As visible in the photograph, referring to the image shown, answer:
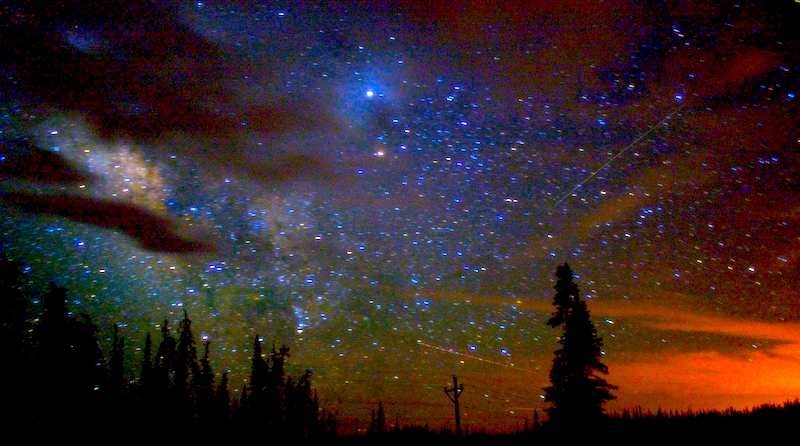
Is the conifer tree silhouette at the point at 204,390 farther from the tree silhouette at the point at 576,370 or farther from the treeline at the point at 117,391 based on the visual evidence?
the tree silhouette at the point at 576,370

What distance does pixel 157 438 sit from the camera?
58.9 m

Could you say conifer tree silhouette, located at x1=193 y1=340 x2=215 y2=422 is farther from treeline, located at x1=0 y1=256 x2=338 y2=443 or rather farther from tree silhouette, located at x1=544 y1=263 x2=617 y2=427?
tree silhouette, located at x1=544 y1=263 x2=617 y2=427

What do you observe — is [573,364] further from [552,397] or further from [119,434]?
[119,434]

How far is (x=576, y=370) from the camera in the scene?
3191 cm

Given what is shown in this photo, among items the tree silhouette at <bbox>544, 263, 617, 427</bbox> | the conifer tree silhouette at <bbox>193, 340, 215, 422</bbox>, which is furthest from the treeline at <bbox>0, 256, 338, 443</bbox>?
the tree silhouette at <bbox>544, 263, 617, 427</bbox>

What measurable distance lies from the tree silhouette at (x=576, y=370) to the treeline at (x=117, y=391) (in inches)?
1232

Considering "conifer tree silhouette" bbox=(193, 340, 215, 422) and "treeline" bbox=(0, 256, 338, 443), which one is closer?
"treeline" bbox=(0, 256, 338, 443)

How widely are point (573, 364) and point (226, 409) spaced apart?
50863mm

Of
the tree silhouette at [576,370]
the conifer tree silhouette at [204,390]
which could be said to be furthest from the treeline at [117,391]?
the tree silhouette at [576,370]

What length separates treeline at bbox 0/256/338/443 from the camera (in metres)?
39.5

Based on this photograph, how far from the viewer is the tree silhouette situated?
31.6 m

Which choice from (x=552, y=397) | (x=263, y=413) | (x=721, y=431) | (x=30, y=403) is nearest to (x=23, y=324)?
(x=30, y=403)

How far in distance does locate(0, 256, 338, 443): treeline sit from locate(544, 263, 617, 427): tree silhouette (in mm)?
31282

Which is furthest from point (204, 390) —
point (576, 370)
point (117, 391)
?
point (576, 370)
